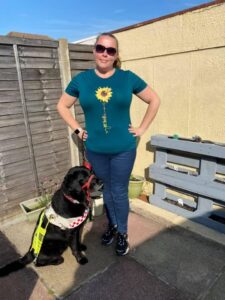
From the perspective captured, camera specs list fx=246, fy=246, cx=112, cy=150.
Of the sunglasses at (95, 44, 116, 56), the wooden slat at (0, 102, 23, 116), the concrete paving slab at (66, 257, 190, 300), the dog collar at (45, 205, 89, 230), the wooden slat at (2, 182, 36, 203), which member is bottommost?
the concrete paving slab at (66, 257, 190, 300)

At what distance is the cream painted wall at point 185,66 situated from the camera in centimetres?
248

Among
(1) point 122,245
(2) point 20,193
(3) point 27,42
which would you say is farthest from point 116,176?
(3) point 27,42

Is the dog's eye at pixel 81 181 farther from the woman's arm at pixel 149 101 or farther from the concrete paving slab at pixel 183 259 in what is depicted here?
the concrete paving slab at pixel 183 259

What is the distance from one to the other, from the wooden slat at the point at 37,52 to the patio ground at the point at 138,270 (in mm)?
2036

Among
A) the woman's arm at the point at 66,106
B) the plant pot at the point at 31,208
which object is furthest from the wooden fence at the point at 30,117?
the woman's arm at the point at 66,106

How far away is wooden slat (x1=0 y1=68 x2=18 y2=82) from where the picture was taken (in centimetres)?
270

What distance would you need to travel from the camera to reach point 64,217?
2070mm

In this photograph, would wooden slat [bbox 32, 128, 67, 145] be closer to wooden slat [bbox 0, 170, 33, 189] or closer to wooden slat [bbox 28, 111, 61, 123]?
wooden slat [bbox 28, 111, 61, 123]

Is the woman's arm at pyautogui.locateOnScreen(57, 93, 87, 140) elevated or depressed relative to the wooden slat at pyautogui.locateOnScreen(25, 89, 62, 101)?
depressed

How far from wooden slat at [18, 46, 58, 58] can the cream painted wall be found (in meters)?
0.93

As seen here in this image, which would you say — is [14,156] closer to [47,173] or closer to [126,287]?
[47,173]

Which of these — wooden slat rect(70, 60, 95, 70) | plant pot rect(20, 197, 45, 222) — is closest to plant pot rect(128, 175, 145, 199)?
plant pot rect(20, 197, 45, 222)

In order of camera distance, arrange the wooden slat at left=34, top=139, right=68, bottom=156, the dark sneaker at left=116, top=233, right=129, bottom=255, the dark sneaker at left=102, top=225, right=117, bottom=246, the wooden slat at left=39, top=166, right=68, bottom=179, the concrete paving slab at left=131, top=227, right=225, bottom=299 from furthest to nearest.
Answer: the wooden slat at left=39, top=166, right=68, bottom=179 < the wooden slat at left=34, top=139, right=68, bottom=156 < the dark sneaker at left=102, top=225, right=117, bottom=246 < the dark sneaker at left=116, top=233, right=129, bottom=255 < the concrete paving slab at left=131, top=227, right=225, bottom=299

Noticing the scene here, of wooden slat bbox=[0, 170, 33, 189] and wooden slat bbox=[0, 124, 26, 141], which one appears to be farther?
wooden slat bbox=[0, 170, 33, 189]
